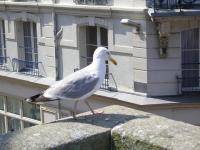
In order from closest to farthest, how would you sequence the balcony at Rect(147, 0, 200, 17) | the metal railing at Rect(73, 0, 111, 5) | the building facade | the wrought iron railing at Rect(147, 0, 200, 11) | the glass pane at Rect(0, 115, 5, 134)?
the balcony at Rect(147, 0, 200, 17)
the wrought iron railing at Rect(147, 0, 200, 11)
the building facade
the metal railing at Rect(73, 0, 111, 5)
the glass pane at Rect(0, 115, 5, 134)

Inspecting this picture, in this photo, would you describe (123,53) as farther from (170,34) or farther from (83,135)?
(83,135)

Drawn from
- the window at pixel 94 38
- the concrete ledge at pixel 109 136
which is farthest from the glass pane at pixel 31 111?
the concrete ledge at pixel 109 136

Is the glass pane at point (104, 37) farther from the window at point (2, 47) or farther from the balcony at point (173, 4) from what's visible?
the window at point (2, 47)

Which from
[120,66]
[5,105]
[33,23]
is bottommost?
[5,105]

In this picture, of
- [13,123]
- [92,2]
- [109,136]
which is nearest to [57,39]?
[92,2]

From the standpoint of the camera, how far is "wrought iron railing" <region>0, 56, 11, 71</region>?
2334cm

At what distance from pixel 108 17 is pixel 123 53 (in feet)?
4.20

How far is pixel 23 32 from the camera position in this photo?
2253 cm

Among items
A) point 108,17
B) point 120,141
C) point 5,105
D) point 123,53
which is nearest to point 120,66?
point 123,53

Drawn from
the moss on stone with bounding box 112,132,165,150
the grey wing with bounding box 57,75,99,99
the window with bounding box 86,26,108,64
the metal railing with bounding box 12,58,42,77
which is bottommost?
the metal railing with bounding box 12,58,42,77

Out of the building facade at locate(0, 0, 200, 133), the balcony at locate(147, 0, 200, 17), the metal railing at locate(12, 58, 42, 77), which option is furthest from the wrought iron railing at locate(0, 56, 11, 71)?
the balcony at locate(147, 0, 200, 17)

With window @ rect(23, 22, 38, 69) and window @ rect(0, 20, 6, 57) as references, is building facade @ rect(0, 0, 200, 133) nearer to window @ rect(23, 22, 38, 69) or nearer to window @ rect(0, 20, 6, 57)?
window @ rect(23, 22, 38, 69)

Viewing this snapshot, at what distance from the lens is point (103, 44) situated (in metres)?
18.9

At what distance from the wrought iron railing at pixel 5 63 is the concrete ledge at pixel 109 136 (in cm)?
1956
